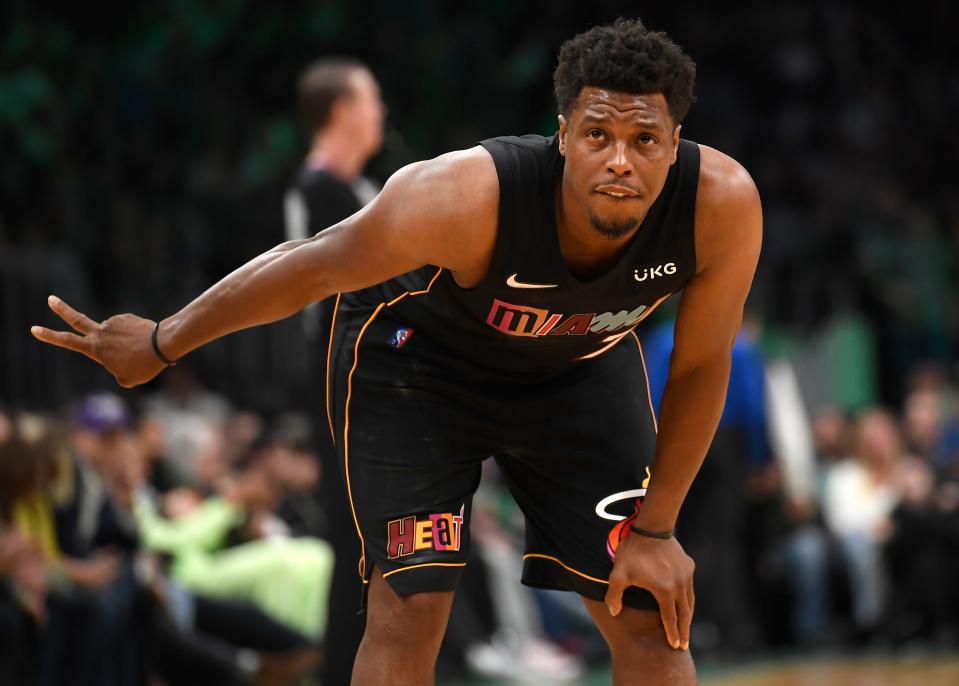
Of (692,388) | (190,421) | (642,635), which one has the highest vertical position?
(190,421)

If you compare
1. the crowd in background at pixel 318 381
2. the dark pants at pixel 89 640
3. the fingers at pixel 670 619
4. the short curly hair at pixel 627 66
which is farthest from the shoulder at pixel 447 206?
the dark pants at pixel 89 640

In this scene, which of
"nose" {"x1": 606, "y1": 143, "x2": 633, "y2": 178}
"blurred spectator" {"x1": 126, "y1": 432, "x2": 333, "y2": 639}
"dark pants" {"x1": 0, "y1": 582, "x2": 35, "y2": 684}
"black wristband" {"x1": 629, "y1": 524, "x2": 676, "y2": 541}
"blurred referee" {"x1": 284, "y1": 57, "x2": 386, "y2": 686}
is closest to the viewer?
"nose" {"x1": 606, "y1": 143, "x2": 633, "y2": 178}

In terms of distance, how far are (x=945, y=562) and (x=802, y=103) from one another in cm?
545

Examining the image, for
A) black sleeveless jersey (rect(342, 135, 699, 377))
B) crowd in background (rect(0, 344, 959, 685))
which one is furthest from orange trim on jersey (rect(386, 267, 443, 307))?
crowd in background (rect(0, 344, 959, 685))

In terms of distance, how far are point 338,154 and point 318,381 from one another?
0.90 m

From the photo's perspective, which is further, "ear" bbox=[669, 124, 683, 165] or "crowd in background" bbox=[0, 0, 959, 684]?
"crowd in background" bbox=[0, 0, 959, 684]

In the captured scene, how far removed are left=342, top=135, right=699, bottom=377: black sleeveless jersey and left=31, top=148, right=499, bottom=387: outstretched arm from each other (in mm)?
59

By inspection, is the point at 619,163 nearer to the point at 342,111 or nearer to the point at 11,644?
the point at 342,111

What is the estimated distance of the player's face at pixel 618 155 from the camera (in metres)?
2.97

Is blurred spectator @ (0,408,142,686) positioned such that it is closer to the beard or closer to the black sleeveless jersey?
the black sleeveless jersey

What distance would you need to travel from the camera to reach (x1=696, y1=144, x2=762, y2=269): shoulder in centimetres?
313

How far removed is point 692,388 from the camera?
3309mm

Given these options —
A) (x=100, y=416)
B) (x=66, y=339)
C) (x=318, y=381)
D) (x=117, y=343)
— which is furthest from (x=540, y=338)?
(x=100, y=416)

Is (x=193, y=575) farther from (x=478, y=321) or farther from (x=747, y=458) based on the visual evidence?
(x=478, y=321)
